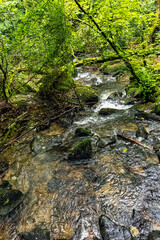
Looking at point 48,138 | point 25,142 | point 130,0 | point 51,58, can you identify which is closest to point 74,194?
point 48,138

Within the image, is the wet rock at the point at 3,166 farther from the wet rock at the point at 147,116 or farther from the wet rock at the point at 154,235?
the wet rock at the point at 147,116

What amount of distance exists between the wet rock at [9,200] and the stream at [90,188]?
0.18 m

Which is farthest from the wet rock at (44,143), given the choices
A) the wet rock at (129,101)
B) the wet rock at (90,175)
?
the wet rock at (129,101)

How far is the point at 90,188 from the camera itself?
173 inches

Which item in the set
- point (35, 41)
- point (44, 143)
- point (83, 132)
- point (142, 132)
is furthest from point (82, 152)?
point (35, 41)

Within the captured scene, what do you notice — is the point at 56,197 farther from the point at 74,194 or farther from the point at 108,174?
the point at 108,174

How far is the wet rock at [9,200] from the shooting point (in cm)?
408

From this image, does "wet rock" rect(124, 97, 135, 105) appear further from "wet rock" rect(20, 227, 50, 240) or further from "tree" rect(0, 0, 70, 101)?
"wet rock" rect(20, 227, 50, 240)

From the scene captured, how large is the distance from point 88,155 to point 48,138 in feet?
7.77

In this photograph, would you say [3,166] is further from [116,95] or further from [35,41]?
[116,95]

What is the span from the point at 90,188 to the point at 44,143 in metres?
3.19

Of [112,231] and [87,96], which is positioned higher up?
[87,96]

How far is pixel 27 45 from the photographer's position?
19.0 feet

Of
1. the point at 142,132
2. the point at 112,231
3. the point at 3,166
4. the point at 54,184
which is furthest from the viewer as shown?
the point at 142,132
